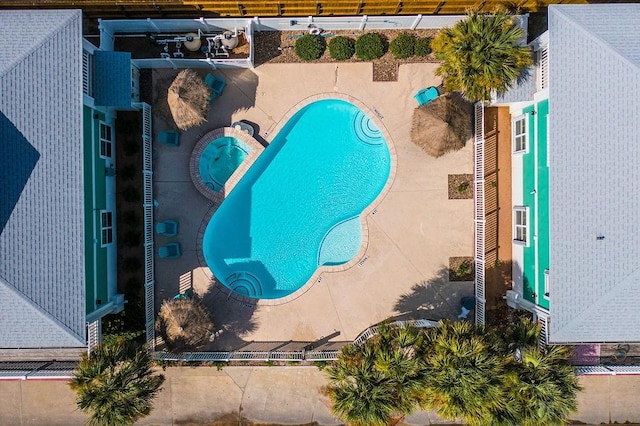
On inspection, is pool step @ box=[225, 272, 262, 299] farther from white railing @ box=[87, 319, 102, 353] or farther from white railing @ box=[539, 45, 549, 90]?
white railing @ box=[539, 45, 549, 90]

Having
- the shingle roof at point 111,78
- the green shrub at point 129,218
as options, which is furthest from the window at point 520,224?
the shingle roof at point 111,78

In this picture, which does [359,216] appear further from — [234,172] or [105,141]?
[105,141]

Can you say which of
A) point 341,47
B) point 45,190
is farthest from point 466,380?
point 45,190

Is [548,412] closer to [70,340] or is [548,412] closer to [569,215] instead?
[569,215]

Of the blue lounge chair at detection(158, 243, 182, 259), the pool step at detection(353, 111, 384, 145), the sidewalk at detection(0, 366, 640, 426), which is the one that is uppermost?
the pool step at detection(353, 111, 384, 145)

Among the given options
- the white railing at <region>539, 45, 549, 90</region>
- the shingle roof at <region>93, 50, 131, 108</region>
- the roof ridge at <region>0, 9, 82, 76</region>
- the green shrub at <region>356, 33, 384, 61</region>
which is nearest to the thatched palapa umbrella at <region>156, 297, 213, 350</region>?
the shingle roof at <region>93, 50, 131, 108</region>

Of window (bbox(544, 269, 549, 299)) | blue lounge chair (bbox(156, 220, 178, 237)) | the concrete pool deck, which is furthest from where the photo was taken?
the concrete pool deck
